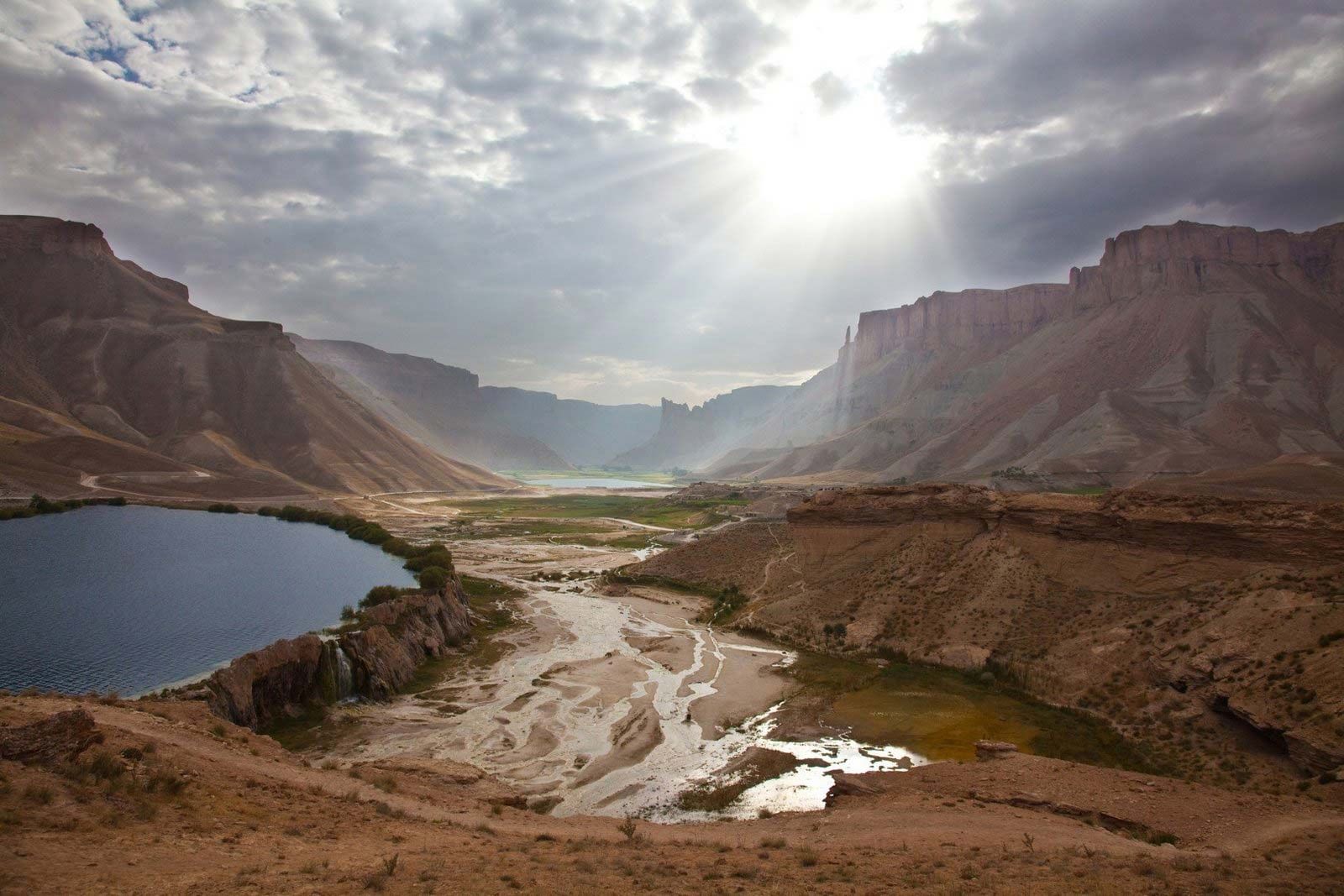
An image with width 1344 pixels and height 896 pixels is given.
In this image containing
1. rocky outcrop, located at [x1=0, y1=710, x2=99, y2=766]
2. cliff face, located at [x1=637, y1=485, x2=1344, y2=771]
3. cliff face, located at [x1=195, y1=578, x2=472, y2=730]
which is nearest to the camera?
rocky outcrop, located at [x1=0, y1=710, x2=99, y2=766]

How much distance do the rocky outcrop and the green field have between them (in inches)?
3213

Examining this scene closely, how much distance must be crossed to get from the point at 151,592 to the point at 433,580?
16359mm

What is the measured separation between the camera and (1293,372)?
120 metres

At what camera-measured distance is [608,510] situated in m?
128

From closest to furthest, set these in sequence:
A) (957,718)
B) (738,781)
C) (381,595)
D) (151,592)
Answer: (738,781)
(957,718)
(381,595)
(151,592)

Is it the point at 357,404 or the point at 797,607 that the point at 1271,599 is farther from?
the point at 357,404

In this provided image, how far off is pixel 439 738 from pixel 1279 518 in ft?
105

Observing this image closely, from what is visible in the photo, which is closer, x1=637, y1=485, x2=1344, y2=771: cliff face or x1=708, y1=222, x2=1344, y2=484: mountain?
x1=637, y1=485, x2=1344, y2=771: cliff face

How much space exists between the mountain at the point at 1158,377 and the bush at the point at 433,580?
9047 centimetres

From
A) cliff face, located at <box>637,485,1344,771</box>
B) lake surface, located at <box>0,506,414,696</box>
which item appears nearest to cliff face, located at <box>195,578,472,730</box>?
lake surface, located at <box>0,506,414,696</box>

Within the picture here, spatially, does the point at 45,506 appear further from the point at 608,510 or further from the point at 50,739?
the point at 608,510

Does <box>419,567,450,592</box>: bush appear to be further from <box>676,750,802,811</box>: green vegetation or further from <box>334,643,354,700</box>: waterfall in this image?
<box>676,750,802,811</box>: green vegetation

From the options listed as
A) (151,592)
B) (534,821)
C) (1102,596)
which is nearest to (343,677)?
(534,821)

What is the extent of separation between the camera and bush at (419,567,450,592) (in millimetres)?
40844
